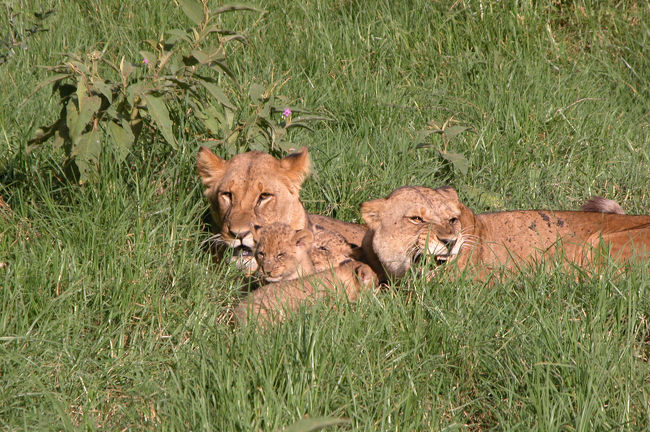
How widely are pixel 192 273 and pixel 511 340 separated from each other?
5.58 feet

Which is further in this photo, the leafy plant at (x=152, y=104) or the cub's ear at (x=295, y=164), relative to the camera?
the cub's ear at (x=295, y=164)

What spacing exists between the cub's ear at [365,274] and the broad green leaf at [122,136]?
4.57 ft

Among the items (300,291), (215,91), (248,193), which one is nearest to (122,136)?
(215,91)

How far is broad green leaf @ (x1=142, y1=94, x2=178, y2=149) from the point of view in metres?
4.45

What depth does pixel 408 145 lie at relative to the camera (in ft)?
20.4

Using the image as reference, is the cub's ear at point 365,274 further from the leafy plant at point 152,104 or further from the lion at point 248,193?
the leafy plant at point 152,104

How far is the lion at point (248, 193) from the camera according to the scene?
4741 millimetres

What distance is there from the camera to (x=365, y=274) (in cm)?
452

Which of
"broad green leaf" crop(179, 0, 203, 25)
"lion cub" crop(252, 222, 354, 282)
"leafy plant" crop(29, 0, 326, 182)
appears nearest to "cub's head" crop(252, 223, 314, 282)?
"lion cub" crop(252, 222, 354, 282)

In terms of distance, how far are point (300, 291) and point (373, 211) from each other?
72 centimetres

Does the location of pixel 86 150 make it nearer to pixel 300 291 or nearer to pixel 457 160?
pixel 300 291

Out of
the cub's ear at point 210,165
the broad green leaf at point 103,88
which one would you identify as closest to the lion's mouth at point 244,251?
the cub's ear at point 210,165

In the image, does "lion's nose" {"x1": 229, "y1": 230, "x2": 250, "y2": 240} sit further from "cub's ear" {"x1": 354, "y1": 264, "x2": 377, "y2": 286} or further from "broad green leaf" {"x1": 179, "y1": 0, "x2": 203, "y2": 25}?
"broad green leaf" {"x1": 179, "y1": 0, "x2": 203, "y2": 25}

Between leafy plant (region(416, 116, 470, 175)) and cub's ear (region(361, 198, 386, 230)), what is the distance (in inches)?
49.2
